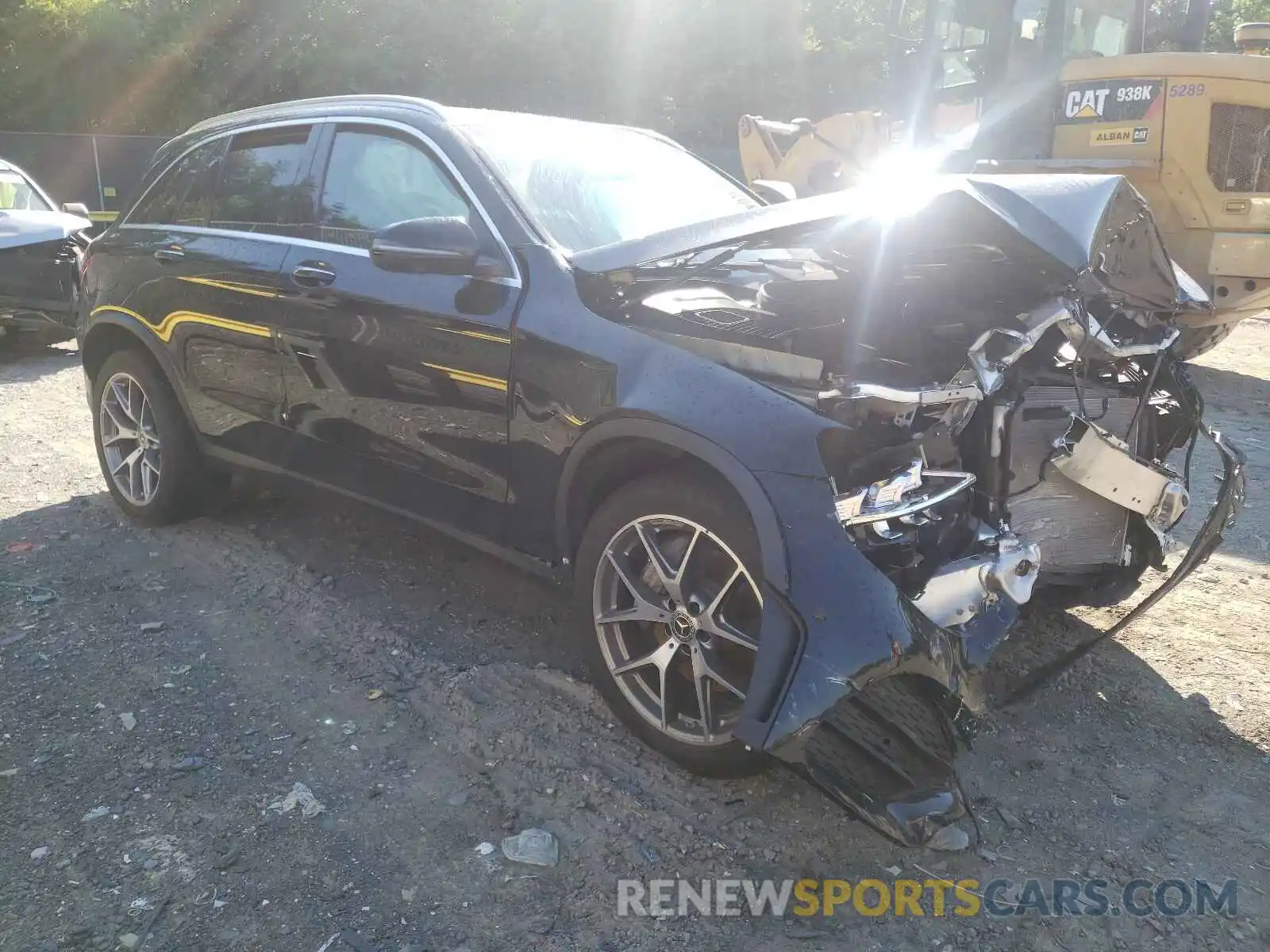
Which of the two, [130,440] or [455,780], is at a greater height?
[130,440]

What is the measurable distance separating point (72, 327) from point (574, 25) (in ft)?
59.7

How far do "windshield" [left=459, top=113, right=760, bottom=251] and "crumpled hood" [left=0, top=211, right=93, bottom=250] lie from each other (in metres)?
7.25

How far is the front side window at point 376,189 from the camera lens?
368 centimetres

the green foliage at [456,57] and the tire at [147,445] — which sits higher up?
the green foliage at [456,57]

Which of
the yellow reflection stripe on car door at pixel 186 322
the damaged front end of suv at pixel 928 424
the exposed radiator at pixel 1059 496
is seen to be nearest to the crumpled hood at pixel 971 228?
the damaged front end of suv at pixel 928 424

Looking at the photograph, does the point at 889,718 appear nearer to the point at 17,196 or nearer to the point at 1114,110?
the point at 1114,110

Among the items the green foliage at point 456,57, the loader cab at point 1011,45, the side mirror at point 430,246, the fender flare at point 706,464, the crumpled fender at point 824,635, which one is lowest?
A: the crumpled fender at point 824,635

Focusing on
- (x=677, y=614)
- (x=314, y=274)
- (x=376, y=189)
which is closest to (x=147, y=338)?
(x=314, y=274)

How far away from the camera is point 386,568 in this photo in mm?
4520

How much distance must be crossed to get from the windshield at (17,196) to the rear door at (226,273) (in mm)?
6099

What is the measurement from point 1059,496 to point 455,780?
2.04 m

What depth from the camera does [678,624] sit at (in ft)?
9.59

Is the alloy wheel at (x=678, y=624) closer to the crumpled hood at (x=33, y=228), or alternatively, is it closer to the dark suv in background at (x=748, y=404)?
the dark suv in background at (x=748, y=404)

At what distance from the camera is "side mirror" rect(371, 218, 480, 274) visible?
3.26m
